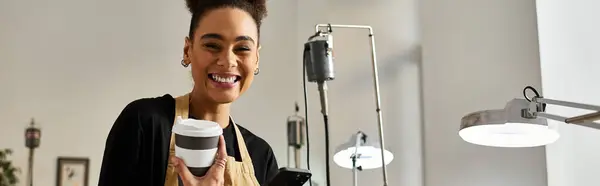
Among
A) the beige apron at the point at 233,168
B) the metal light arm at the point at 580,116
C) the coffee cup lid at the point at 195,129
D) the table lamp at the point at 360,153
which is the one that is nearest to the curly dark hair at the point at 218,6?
the beige apron at the point at 233,168

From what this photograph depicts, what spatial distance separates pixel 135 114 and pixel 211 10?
214 millimetres

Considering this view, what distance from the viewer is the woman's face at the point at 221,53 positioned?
3.51 feet

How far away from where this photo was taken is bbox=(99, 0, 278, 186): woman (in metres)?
0.97

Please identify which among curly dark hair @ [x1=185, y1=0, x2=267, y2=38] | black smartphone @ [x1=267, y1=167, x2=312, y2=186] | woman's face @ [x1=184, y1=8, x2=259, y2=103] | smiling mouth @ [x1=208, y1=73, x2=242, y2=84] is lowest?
black smartphone @ [x1=267, y1=167, x2=312, y2=186]

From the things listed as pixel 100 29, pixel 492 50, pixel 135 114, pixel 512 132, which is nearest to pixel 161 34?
pixel 100 29

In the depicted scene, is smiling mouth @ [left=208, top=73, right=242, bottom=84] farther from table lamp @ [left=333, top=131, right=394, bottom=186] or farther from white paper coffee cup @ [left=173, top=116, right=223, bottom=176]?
table lamp @ [left=333, top=131, right=394, bottom=186]

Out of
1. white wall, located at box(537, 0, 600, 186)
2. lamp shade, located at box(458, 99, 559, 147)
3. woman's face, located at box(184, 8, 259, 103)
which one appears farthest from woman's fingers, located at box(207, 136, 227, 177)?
white wall, located at box(537, 0, 600, 186)

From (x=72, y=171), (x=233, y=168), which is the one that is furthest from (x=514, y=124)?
(x=72, y=171)

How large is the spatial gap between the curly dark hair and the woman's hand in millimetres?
245

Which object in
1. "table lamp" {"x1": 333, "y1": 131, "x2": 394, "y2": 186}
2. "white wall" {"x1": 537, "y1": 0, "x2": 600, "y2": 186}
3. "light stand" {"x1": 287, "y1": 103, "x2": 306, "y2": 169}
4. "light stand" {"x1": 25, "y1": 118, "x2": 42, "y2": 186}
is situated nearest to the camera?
"white wall" {"x1": 537, "y1": 0, "x2": 600, "y2": 186}

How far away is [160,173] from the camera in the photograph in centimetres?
100

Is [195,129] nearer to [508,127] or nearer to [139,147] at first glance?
[139,147]

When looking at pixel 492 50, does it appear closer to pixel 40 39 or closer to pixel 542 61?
pixel 542 61

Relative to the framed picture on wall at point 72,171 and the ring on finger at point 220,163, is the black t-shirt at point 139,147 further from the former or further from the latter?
the framed picture on wall at point 72,171
